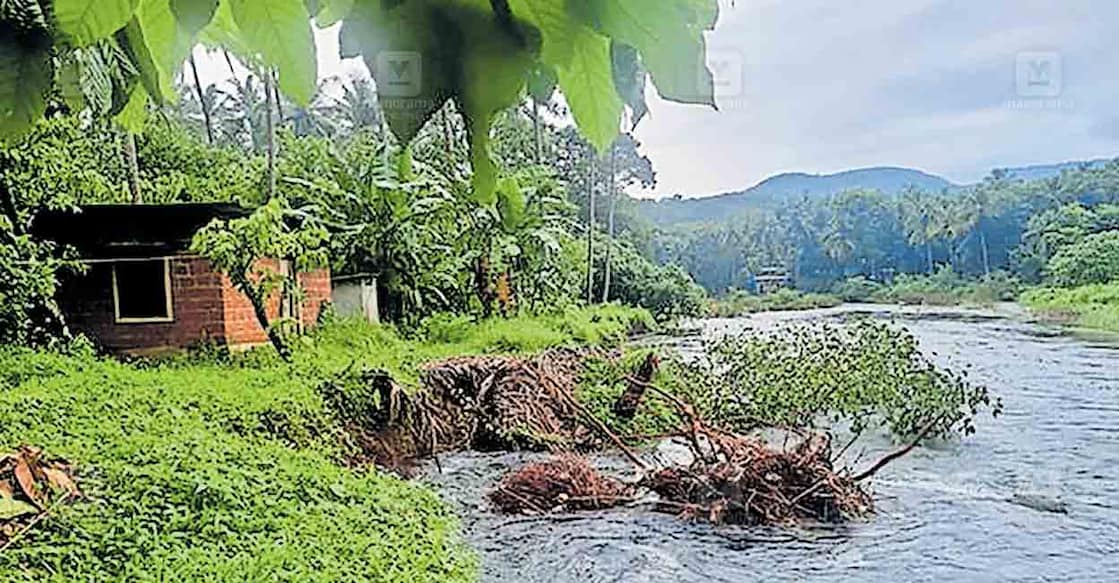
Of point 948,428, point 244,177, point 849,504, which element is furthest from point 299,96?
point 244,177

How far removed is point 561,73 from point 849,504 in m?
4.54

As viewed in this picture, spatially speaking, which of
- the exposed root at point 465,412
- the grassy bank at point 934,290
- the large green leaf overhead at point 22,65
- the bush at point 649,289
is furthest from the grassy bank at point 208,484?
the grassy bank at point 934,290

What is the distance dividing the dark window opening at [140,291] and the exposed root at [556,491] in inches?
127

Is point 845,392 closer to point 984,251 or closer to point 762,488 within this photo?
point 762,488

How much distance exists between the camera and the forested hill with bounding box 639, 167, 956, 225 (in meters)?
17.6

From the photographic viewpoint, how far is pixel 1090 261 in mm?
15391

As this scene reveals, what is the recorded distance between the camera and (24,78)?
13.2 inches

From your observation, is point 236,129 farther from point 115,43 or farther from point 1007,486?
point 115,43

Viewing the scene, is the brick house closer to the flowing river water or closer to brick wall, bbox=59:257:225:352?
brick wall, bbox=59:257:225:352

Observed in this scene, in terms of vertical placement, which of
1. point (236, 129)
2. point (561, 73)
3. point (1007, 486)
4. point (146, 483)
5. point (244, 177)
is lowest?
point (1007, 486)

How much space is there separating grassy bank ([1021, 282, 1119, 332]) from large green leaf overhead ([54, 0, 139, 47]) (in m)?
14.1

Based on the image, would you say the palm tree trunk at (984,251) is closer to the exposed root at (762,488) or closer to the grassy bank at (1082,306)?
the grassy bank at (1082,306)

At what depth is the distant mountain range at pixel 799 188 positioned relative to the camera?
17406 mm

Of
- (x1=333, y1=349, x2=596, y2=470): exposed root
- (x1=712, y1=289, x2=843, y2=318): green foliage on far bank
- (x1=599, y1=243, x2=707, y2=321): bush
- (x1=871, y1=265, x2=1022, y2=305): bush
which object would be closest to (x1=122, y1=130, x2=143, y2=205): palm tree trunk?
(x1=333, y1=349, x2=596, y2=470): exposed root
